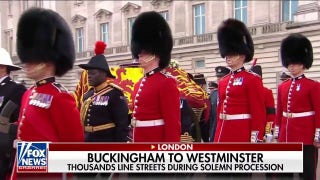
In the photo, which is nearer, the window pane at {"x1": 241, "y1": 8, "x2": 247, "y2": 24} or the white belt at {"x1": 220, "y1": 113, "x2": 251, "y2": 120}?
the white belt at {"x1": 220, "y1": 113, "x2": 251, "y2": 120}

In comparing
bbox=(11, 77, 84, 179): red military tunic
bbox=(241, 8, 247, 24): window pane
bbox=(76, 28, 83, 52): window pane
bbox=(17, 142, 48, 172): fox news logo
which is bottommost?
bbox=(17, 142, 48, 172): fox news logo

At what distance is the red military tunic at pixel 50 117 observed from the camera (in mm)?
3229

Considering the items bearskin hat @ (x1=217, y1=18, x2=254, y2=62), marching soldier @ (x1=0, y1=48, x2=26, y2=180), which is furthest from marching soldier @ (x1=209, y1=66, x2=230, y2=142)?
marching soldier @ (x1=0, y1=48, x2=26, y2=180)

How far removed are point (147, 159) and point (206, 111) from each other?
4.54 metres

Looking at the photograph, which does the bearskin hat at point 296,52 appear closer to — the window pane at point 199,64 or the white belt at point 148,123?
the white belt at point 148,123

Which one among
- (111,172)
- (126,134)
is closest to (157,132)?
(126,134)

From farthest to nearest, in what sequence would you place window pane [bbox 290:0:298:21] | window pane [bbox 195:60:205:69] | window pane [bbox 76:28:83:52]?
window pane [bbox 76:28:83:52]
window pane [bbox 195:60:205:69]
window pane [bbox 290:0:298:21]

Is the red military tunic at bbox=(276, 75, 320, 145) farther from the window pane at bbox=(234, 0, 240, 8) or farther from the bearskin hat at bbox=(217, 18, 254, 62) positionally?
the window pane at bbox=(234, 0, 240, 8)

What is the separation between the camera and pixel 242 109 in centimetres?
506

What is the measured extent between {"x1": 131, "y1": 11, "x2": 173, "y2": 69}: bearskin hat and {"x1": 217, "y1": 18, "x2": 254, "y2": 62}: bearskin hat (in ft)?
2.45

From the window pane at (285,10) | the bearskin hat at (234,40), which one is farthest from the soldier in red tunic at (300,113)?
the window pane at (285,10)

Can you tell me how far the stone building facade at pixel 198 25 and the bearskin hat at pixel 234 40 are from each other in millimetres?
12179

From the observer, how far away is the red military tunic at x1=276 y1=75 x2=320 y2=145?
543cm

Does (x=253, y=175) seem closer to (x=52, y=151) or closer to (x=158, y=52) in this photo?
(x=52, y=151)
